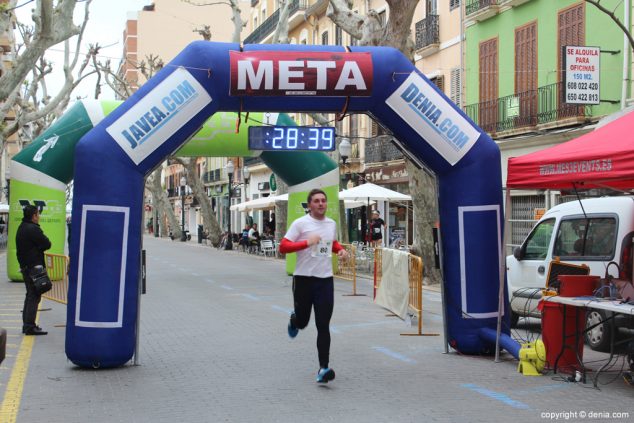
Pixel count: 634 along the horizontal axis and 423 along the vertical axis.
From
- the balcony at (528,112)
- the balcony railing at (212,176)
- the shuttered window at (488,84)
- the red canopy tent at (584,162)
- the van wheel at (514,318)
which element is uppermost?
the balcony railing at (212,176)

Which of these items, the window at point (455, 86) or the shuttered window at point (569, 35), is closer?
the shuttered window at point (569, 35)

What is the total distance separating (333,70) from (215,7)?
78.9 metres

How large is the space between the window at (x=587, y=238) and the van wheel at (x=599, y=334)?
0.75 m

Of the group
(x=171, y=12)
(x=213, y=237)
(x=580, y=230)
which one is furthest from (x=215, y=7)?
(x=580, y=230)

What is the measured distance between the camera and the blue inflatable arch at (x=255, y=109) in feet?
30.0

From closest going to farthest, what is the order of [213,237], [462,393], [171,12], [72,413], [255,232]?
[72,413] < [462,393] < [255,232] < [213,237] < [171,12]

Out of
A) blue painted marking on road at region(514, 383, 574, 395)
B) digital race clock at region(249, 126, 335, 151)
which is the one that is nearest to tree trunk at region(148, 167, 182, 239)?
digital race clock at region(249, 126, 335, 151)

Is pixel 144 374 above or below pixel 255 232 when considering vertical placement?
below

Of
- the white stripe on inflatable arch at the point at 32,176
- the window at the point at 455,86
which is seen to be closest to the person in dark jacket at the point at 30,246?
the white stripe on inflatable arch at the point at 32,176

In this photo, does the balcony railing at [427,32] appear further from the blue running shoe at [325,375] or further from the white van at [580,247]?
Result: the blue running shoe at [325,375]

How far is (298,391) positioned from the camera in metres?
7.96

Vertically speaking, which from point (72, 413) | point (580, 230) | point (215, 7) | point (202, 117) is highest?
point (215, 7)

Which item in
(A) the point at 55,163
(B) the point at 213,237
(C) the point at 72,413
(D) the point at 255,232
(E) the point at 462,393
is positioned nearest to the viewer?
(C) the point at 72,413

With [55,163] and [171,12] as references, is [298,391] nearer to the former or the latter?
[55,163]
